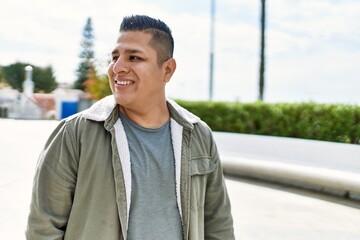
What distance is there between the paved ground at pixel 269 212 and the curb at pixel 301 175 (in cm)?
23

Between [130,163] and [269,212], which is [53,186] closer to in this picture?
[130,163]

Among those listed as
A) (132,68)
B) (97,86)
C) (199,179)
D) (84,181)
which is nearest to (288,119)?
(199,179)

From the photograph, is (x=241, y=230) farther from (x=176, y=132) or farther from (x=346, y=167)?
(x=346, y=167)

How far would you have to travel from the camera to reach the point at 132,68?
178cm

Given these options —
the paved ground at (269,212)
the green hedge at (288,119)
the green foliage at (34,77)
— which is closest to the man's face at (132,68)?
the paved ground at (269,212)

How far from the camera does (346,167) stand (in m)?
9.00

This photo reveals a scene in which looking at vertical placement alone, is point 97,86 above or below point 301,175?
above

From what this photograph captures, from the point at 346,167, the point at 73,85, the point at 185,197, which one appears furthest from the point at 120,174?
the point at 73,85

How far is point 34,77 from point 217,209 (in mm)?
64501

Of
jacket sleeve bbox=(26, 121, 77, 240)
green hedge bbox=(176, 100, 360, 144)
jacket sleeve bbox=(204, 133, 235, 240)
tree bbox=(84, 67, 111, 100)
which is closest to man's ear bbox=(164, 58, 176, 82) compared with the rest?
jacket sleeve bbox=(204, 133, 235, 240)

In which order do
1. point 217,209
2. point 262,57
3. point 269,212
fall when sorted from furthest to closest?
point 262,57 < point 269,212 < point 217,209

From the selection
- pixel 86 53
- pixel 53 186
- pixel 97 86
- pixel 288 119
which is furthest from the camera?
pixel 86 53

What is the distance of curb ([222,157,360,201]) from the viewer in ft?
22.5

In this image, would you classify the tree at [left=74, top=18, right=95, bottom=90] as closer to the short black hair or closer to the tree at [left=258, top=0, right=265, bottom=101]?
the tree at [left=258, top=0, right=265, bottom=101]
